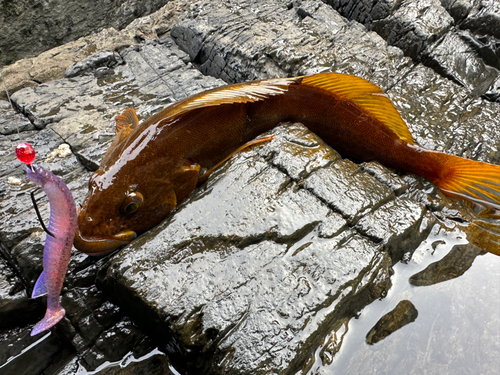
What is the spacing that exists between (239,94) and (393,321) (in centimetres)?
A: 191

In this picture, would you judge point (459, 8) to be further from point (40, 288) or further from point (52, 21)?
point (52, 21)

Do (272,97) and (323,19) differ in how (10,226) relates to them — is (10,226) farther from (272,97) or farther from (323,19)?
(323,19)

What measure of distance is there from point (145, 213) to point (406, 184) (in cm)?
201

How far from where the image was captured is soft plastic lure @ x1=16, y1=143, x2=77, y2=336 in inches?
74.6

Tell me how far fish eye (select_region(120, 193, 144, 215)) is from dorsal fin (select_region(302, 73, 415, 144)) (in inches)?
63.8

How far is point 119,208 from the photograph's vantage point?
2619 millimetres

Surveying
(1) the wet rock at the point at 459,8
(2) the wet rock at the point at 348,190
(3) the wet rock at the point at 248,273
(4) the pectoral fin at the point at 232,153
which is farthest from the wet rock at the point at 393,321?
(1) the wet rock at the point at 459,8

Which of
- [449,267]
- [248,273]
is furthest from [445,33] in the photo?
[248,273]

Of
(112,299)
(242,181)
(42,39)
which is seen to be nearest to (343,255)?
(242,181)

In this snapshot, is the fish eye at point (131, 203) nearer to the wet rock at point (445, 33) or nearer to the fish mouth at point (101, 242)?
the fish mouth at point (101, 242)

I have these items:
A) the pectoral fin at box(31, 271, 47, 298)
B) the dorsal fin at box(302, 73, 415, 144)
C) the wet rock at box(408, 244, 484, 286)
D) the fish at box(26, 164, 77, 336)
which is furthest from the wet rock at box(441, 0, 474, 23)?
the pectoral fin at box(31, 271, 47, 298)

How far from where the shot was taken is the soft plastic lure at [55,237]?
1895mm

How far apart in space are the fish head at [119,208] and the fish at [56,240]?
29 cm

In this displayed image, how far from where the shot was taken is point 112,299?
8.56 ft
